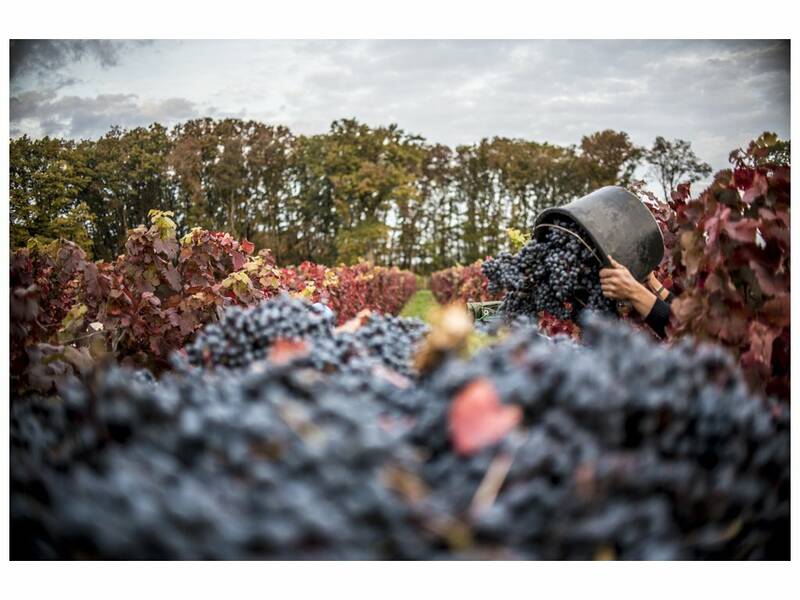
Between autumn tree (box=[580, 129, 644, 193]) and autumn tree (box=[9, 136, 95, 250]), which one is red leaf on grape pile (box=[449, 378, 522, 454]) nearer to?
autumn tree (box=[9, 136, 95, 250])

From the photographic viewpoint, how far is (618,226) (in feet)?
7.83

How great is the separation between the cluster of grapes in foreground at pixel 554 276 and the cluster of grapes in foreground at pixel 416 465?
1218 millimetres

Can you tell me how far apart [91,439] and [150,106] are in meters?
2.51

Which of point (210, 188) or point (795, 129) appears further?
point (210, 188)

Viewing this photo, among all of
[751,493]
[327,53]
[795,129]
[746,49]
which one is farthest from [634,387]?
[327,53]

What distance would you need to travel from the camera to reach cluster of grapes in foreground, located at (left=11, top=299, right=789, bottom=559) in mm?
859

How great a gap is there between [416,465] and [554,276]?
1.66m

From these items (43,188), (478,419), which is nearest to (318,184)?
(43,188)

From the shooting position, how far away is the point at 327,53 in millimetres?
2160

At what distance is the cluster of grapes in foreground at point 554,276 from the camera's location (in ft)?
7.97

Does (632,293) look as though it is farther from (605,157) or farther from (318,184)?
(605,157)

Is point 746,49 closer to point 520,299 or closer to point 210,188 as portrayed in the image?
point 520,299

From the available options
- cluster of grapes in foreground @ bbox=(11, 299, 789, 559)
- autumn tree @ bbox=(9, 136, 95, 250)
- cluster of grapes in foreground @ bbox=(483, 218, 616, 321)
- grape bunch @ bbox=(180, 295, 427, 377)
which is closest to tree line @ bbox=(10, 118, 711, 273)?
autumn tree @ bbox=(9, 136, 95, 250)

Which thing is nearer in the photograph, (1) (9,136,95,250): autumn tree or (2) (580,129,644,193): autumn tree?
(1) (9,136,95,250): autumn tree
